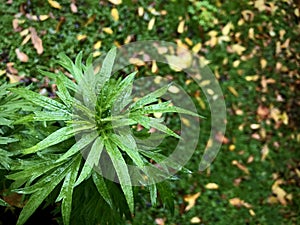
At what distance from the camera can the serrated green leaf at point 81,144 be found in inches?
66.4

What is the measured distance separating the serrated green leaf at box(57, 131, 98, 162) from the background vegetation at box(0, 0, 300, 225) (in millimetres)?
1670

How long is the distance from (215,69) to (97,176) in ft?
8.13

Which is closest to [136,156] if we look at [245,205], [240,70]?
[245,205]

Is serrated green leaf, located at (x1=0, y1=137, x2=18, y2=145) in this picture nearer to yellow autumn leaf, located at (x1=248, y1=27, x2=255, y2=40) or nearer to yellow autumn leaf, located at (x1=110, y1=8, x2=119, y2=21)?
yellow autumn leaf, located at (x1=110, y1=8, x2=119, y2=21)

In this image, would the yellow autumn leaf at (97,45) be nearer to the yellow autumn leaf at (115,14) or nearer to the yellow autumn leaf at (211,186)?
the yellow autumn leaf at (115,14)

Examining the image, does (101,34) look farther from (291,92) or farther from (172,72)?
(291,92)

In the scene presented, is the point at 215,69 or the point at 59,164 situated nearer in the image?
the point at 59,164

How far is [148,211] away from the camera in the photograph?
3387 millimetres

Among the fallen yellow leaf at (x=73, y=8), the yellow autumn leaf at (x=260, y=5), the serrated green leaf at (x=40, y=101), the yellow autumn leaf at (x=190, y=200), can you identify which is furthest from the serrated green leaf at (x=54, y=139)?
the yellow autumn leaf at (x=260, y=5)

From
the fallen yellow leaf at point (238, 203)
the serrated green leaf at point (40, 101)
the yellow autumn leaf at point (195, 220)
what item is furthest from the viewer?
the fallen yellow leaf at point (238, 203)

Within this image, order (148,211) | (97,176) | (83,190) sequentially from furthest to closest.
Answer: (148,211) → (83,190) → (97,176)

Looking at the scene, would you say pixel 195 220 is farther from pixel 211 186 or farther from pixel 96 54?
pixel 96 54

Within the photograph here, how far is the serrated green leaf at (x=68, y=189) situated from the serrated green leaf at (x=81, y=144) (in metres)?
0.06

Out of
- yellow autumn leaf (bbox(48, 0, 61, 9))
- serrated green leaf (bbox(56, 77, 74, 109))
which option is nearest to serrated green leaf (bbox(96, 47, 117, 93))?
serrated green leaf (bbox(56, 77, 74, 109))
